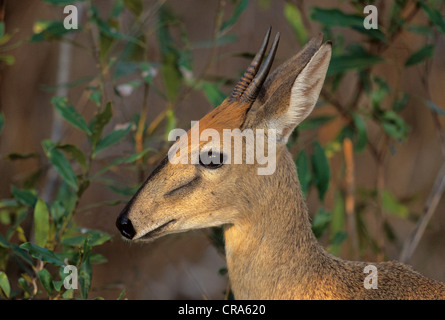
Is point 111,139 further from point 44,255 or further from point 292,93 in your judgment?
point 292,93

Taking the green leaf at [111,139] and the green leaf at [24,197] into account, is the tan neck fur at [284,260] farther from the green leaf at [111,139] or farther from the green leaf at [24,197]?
the green leaf at [24,197]

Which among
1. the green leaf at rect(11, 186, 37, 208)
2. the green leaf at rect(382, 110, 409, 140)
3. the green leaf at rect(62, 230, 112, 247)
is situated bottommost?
the green leaf at rect(62, 230, 112, 247)

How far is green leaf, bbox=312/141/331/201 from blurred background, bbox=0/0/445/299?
0.01 metres

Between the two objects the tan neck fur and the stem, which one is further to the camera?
the stem

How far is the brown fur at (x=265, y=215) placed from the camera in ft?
10.6

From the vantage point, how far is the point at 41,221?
Result: 3.99 meters

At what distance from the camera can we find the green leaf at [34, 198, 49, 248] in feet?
13.1

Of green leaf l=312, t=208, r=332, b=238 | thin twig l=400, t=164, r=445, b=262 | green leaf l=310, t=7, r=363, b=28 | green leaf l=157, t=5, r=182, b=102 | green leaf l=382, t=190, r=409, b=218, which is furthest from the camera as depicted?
green leaf l=382, t=190, r=409, b=218

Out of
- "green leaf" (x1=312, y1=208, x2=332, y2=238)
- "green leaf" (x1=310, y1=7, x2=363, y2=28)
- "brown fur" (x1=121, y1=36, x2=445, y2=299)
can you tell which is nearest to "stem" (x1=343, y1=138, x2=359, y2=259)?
"green leaf" (x1=310, y1=7, x2=363, y2=28)

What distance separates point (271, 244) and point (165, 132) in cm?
194

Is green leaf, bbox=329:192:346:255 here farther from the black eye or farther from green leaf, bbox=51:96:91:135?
the black eye

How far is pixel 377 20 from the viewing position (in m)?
5.17

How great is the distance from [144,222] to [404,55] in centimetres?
494

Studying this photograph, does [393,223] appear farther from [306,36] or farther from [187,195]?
[187,195]
